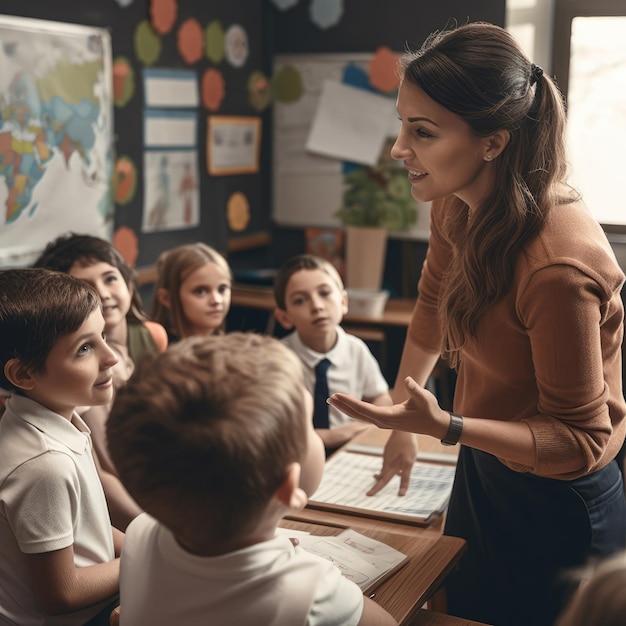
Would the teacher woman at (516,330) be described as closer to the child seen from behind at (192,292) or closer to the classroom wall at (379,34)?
the child seen from behind at (192,292)

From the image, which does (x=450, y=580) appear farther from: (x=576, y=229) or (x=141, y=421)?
(x=141, y=421)

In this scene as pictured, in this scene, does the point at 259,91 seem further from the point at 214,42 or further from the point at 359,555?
the point at 359,555

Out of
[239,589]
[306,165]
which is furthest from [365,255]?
[239,589]

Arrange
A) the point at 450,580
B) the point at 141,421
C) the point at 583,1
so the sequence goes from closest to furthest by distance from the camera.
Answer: the point at 141,421 → the point at 450,580 → the point at 583,1

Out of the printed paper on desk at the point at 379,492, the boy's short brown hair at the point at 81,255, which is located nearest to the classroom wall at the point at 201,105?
the boy's short brown hair at the point at 81,255

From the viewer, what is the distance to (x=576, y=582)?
142cm

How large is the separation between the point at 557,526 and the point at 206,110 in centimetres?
275

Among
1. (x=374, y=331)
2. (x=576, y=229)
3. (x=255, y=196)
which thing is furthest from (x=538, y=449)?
(x=255, y=196)

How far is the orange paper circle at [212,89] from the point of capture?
3.71m

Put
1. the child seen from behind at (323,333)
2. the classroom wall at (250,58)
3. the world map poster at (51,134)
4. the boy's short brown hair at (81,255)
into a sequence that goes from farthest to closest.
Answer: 1. the classroom wall at (250,58)
2. the world map poster at (51,134)
3. the child seen from behind at (323,333)
4. the boy's short brown hair at (81,255)

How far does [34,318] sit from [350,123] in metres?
2.83

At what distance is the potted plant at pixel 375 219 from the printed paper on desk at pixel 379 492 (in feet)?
6.49

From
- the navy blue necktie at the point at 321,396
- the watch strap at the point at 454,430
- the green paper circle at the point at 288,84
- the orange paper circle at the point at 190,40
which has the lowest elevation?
the navy blue necktie at the point at 321,396

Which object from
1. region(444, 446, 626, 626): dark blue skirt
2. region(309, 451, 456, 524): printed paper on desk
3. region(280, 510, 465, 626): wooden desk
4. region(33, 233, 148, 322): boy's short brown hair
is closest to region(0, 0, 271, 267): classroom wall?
region(33, 233, 148, 322): boy's short brown hair
